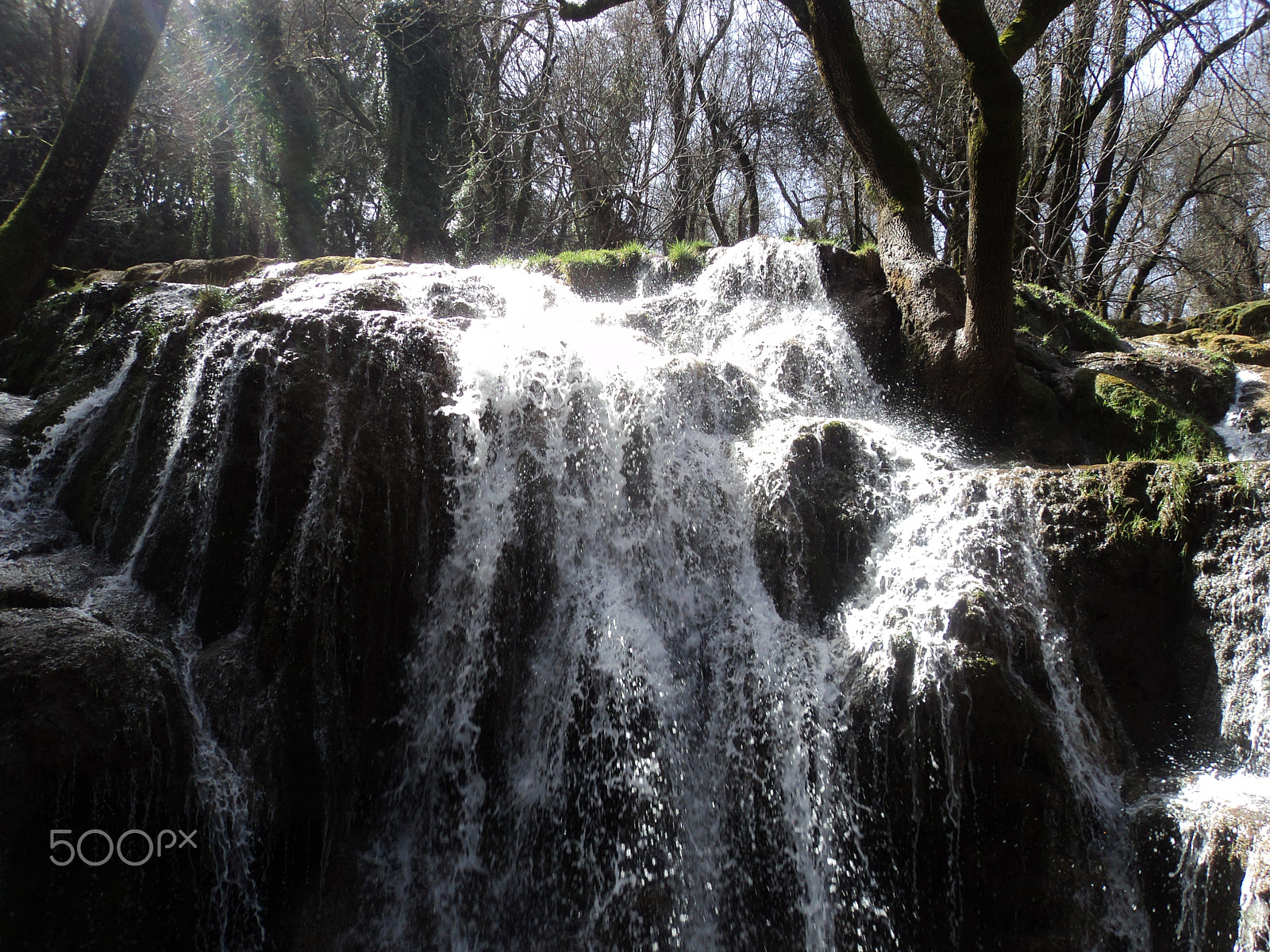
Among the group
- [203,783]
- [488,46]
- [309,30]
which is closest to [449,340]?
[203,783]

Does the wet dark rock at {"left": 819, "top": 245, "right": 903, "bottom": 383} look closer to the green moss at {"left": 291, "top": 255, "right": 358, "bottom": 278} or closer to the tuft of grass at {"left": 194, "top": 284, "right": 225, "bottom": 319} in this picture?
the green moss at {"left": 291, "top": 255, "right": 358, "bottom": 278}

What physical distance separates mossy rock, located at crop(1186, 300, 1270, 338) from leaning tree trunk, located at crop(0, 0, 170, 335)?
11569 millimetres

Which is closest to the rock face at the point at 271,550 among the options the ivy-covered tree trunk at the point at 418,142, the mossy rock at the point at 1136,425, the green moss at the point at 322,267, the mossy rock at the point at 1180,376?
the green moss at the point at 322,267

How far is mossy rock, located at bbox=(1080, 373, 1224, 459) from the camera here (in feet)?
17.7

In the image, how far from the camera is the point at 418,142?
12602 mm

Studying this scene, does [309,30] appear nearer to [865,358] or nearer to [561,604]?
[865,358]

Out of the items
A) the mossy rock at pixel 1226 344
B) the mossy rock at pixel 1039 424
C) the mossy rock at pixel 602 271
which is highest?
the mossy rock at pixel 602 271

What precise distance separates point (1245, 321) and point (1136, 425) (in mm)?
5509

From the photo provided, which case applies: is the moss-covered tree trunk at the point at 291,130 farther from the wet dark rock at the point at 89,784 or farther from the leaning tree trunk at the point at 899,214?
the wet dark rock at the point at 89,784

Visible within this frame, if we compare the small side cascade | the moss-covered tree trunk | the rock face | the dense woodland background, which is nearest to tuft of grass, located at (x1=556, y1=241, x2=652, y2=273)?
the dense woodland background

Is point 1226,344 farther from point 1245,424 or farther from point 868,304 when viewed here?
point 868,304

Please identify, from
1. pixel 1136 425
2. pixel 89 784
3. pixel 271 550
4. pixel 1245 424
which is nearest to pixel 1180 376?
pixel 1245 424

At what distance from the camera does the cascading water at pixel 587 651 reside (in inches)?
134

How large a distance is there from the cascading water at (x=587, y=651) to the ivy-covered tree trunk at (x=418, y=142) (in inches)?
306
